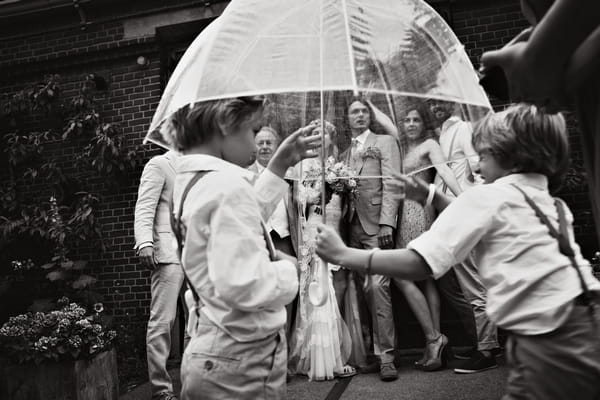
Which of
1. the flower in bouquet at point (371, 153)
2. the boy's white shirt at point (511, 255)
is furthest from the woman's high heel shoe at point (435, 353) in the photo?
the boy's white shirt at point (511, 255)

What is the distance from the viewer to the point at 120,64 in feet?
25.0

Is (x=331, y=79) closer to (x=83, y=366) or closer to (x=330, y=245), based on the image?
(x=330, y=245)

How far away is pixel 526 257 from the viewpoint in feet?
6.49

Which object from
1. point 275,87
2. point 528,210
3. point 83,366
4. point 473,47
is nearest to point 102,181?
point 83,366

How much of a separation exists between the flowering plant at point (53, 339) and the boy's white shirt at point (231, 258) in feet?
9.63

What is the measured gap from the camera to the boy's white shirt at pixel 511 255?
1935mm

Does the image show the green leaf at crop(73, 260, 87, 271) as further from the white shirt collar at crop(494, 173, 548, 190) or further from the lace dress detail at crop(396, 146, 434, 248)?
the white shirt collar at crop(494, 173, 548, 190)

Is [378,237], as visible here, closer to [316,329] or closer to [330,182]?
[330,182]

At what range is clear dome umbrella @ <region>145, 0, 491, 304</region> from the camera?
7.56ft

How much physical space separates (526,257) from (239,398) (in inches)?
43.1

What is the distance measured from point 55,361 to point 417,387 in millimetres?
2805

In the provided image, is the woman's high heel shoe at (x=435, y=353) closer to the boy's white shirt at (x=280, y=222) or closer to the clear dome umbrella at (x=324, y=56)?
the boy's white shirt at (x=280, y=222)

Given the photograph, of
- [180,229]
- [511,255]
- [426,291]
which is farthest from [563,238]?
[426,291]

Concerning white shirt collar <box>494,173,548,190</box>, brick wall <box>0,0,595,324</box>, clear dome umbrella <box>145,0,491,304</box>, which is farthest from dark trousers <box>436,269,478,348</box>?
white shirt collar <box>494,173,548,190</box>
